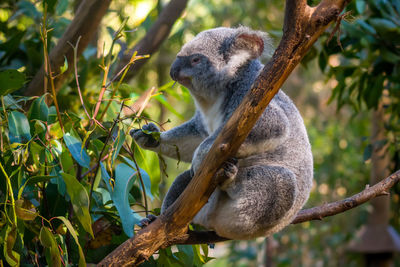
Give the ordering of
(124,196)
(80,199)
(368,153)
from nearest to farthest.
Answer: (80,199) < (124,196) < (368,153)

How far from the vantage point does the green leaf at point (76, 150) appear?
1704 mm

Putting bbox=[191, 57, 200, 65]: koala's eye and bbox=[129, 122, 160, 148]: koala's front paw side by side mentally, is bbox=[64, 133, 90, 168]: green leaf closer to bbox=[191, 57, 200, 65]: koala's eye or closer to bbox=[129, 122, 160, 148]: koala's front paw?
bbox=[129, 122, 160, 148]: koala's front paw

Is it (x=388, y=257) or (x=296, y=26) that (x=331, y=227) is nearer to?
(x=388, y=257)

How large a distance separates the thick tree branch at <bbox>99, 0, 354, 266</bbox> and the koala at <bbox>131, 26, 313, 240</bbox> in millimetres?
265

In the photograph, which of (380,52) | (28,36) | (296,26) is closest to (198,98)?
(296,26)

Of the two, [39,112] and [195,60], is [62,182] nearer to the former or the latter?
[39,112]

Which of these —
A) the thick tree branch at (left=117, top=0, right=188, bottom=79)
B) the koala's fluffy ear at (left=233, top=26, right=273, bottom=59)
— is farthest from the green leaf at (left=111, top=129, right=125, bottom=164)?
the thick tree branch at (left=117, top=0, right=188, bottom=79)

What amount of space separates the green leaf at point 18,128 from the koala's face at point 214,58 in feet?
2.58

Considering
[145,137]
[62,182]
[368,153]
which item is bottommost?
[368,153]

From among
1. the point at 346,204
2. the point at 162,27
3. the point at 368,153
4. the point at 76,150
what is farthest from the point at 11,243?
the point at 368,153

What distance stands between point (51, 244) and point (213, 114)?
1.05m

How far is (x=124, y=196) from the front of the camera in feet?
5.62

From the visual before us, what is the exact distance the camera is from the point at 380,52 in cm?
289

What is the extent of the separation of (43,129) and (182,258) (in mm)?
836
